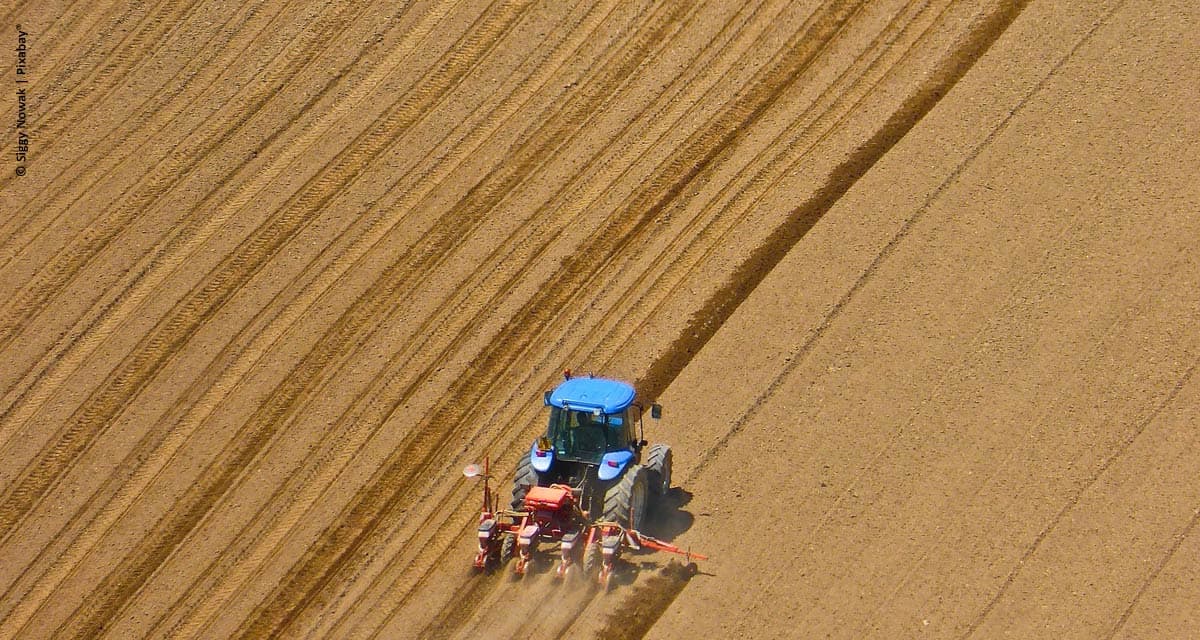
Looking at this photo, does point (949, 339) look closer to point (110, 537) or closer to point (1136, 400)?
point (1136, 400)

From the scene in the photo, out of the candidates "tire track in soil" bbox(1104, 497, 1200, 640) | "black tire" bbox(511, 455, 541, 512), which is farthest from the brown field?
"black tire" bbox(511, 455, 541, 512)

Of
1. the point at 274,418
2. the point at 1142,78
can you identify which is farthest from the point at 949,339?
the point at 274,418

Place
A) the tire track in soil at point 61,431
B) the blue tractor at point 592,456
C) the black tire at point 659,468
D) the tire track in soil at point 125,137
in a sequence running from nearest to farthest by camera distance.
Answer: the blue tractor at point 592,456 < the black tire at point 659,468 < the tire track in soil at point 61,431 < the tire track in soil at point 125,137

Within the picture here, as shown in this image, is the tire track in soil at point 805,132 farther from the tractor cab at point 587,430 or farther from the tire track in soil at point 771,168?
the tractor cab at point 587,430

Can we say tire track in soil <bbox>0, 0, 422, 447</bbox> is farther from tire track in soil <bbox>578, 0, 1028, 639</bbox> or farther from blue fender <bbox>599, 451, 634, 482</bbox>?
blue fender <bbox>599, 451, 634, 482</bbox>

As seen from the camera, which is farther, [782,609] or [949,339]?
[949,339]

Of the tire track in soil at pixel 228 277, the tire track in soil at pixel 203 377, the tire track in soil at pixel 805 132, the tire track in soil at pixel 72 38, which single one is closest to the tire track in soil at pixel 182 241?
the tire track in soil at pixel 203 377
